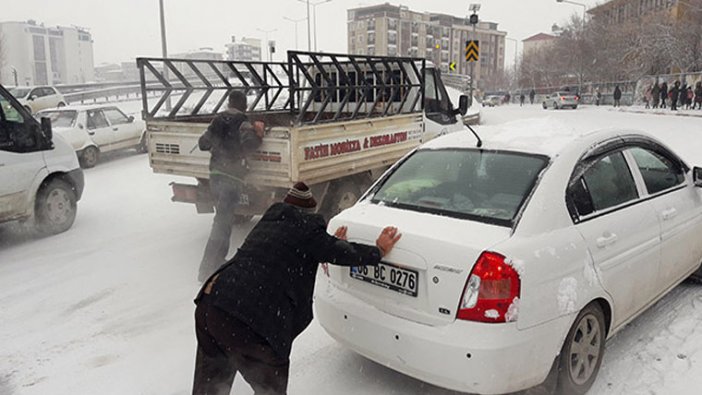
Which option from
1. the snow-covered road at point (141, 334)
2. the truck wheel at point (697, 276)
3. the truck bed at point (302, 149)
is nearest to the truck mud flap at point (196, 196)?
the truck bed at point (302, 149)

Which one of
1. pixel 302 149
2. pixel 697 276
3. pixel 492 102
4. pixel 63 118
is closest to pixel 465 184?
pixel 302 149

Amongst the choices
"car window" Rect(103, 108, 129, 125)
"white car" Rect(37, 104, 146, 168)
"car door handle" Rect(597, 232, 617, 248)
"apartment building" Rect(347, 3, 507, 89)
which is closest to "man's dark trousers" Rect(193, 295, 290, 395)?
"car door handle" Rect(597, 232, 617, 248)

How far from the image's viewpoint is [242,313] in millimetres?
2520

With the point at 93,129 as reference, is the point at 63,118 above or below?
above

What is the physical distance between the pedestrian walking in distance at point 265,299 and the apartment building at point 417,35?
103 meters

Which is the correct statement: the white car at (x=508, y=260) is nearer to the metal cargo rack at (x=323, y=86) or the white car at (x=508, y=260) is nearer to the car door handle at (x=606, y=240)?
the car door handle at (x=606, y=240)

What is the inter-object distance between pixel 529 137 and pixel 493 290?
53.8 inches

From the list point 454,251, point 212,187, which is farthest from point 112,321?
point 454,251

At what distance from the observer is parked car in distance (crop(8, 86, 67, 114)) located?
2444cm

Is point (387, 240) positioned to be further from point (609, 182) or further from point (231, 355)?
point (609, 182)

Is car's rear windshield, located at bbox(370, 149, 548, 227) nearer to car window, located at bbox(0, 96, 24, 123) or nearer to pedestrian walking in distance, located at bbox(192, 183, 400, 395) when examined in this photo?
pedestrian walking in distance, located at bbox(192, 183, 400, 395)

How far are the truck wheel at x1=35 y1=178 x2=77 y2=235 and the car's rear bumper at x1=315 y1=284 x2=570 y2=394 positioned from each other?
5.87 m

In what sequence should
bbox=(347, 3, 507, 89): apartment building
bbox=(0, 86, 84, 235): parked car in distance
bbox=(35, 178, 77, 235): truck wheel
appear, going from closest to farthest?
bbox=(0, 86, 84, 235): parked car in distance
bbox=(35, 178, 77, 235): truck wheel
bbox=(347, 3, 507, 89): apartment building

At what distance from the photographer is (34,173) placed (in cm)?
708
